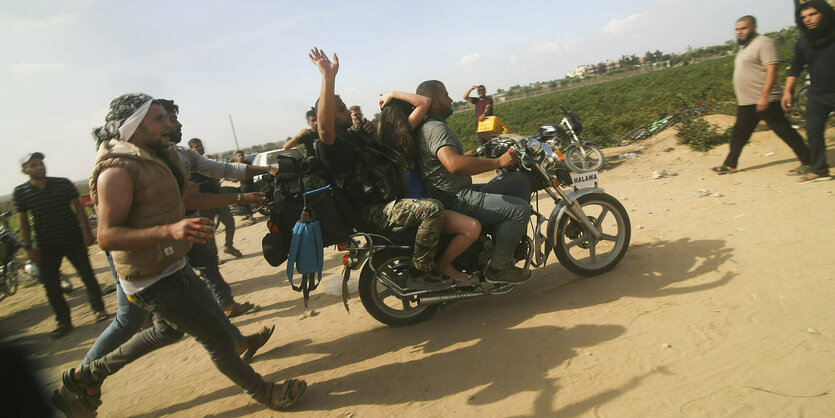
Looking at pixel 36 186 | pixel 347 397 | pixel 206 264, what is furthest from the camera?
pixel 36 186

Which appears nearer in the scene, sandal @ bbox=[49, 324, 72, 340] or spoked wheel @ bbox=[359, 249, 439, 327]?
spoked wheel @ bbox=[359, 249, 439, 327]

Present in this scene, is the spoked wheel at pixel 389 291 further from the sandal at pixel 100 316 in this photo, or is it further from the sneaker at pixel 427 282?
the sandal at pixel 100 316

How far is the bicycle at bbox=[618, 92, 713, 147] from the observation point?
35.8 feet

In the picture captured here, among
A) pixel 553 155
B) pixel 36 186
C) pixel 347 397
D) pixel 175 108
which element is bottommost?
pixel 347 397

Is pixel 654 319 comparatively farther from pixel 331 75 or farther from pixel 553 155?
pixel 331 75

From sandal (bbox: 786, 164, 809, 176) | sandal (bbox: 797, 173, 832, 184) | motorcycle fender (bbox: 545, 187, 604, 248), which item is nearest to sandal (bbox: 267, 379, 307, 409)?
motorcycle fender (bbox: 545, 187, 604, 248)

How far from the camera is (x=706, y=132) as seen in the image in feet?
26.4

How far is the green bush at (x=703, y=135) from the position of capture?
7953 mm

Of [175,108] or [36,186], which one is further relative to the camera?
[36,186]

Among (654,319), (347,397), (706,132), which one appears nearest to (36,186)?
(347,397)

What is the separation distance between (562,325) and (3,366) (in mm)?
3175

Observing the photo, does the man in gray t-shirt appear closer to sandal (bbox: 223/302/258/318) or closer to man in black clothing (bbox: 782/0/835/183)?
sandal (bbox: 223/302/258/318)

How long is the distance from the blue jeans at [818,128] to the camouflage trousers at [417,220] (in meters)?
5.16

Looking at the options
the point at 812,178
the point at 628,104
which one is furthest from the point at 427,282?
the point at 628,104
